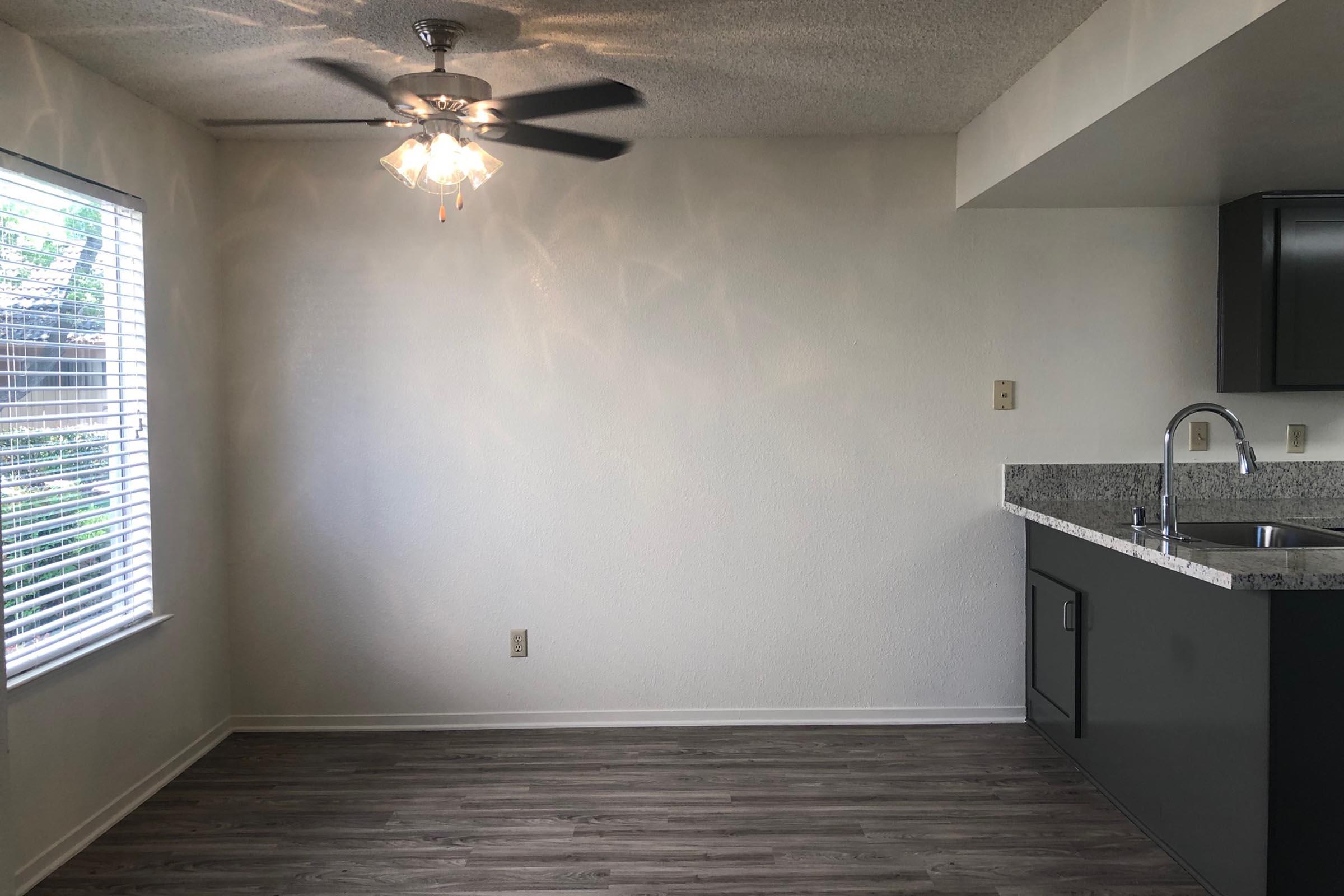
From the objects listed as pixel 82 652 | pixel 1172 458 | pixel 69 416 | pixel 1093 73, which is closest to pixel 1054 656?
pixel 1172 458

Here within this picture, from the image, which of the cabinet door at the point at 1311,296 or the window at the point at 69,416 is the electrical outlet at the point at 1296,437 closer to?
the cabinet door at the point at 1311,296

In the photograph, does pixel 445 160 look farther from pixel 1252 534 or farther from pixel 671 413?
pixel 1252 534

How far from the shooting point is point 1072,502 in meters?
3.36

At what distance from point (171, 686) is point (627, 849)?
1685 millimetres

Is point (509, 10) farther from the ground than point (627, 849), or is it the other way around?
point (509, 10)

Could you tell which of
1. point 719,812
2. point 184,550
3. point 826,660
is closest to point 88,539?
point 184,550

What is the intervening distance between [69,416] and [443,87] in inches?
56.2

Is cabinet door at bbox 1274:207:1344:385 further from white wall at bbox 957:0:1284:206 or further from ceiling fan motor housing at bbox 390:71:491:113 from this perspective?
ceiling fan motor housing at bbox 390:71:491:113

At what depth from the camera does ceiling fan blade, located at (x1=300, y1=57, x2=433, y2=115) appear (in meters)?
2.22

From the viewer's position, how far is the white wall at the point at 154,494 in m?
2.40

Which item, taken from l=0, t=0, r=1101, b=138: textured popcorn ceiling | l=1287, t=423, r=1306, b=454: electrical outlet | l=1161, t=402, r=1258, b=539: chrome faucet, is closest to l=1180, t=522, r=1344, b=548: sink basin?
l=1161, t=402, r=1258, b=539: chrome faucet

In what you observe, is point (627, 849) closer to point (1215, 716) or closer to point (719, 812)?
point (719, 812)

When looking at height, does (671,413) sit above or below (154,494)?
above

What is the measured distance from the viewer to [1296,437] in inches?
133
